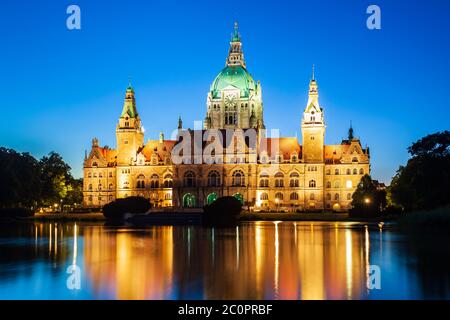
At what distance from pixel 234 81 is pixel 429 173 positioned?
238 feet

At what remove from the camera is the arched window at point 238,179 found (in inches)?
4400

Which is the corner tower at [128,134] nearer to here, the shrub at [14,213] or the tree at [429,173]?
the shrub at [14,213]

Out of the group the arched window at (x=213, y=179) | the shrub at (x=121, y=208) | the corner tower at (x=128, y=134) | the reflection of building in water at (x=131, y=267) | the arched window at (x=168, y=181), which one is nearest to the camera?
the reflection of building in water at (x=131, y=267)

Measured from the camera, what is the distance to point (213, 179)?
113 meters

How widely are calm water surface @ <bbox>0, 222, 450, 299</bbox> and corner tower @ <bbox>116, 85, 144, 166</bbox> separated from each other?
3031 inches

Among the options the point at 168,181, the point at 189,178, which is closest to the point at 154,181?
the point at 168,181

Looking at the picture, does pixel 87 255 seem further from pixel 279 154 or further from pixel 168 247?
pixel 279 154

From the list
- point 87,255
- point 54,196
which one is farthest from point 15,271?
point 54,196

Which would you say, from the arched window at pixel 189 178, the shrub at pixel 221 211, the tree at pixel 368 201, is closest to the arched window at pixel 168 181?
the arched window at pixel 189 178

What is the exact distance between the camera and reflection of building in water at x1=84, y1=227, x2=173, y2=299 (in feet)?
76.0

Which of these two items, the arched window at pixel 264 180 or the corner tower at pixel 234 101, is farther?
the corner tower at pixel 234 101

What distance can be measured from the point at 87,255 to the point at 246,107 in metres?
99.0

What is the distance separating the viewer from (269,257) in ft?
109
